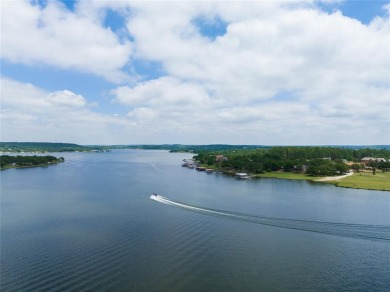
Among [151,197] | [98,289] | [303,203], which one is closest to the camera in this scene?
[98,289]

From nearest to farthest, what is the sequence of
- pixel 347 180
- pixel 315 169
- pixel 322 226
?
1. pixel 322 226
2. pixel 347 180
3. pixel 315 169

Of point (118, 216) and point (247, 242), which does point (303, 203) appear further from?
point (118, 216)

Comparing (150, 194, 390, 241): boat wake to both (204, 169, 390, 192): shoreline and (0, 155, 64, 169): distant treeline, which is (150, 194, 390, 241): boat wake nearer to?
(204, 169, 390, 192): shoreline

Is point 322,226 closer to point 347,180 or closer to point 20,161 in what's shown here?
point 347,180

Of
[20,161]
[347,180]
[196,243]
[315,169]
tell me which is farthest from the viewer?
[20,161]

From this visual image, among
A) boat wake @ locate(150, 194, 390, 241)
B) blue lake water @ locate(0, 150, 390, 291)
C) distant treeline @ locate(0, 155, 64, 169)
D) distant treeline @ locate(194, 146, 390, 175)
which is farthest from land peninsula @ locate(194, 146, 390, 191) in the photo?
distant treeline @ locate(0, 155, 64, 169)

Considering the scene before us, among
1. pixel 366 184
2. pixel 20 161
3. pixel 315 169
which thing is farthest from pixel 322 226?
pixel 20 161

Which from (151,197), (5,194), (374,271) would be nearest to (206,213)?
(151,197)

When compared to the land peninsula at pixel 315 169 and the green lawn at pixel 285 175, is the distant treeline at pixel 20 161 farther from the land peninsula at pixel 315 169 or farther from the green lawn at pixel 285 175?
the green lawn at pixel 285 175
